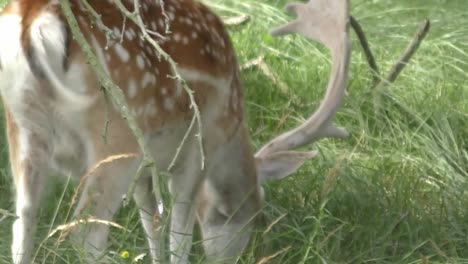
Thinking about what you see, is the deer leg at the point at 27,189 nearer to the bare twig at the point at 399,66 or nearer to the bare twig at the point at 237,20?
the bare twig at the point at 399,66

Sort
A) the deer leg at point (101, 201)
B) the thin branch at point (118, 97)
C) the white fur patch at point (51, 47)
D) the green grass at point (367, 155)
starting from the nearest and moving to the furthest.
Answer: the thin branch at point (118, 97)
the white fur patch at point (51, 47)
the deer leg at point (101, 201)
the green grass at point (367, 155)

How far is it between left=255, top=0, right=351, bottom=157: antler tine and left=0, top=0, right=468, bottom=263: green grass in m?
0.20

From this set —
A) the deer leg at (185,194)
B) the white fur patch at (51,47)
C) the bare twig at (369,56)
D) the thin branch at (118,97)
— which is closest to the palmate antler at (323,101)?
the deer leg at (185,194)

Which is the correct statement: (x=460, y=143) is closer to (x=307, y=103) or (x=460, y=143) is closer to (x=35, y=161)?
(x=307, y=103)

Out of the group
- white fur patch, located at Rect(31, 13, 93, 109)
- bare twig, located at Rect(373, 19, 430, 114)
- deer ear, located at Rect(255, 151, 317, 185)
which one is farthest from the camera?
bare twig, located at Rect(373, 19, 430, 114)

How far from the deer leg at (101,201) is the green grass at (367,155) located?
134 mm

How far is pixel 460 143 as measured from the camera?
24.1 feet

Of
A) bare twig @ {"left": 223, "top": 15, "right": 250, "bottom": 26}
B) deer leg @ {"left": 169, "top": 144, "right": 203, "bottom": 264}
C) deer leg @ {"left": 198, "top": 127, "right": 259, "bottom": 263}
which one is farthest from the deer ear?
bare twig @ {"left": 223, "top": 15, "right": 250, "bottom": 26}

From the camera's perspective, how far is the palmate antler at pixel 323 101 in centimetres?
609

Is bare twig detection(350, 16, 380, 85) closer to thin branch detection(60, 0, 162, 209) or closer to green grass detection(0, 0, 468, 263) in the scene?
green grass detection(0, 0, 468, 263)

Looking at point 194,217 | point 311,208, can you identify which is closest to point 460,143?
point 311,208

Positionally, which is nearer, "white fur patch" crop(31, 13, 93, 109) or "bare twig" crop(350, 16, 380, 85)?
"white fur patch" crop(31, 13, 93, 109)

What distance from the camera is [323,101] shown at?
6246 mm

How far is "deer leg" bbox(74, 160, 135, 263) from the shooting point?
4801 millimetres
